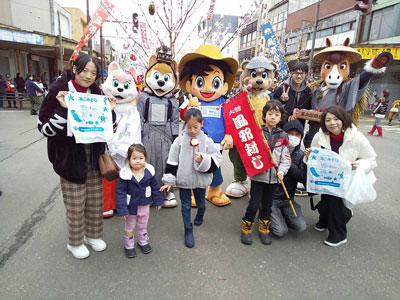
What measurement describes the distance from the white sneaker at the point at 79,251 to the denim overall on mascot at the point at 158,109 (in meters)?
1.36

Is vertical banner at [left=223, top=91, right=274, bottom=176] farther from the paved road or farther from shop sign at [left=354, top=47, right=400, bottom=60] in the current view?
shop sign at [left=354, top=47, right=400, bottom=60]

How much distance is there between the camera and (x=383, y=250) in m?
2.87

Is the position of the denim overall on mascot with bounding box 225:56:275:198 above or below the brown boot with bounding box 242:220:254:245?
above

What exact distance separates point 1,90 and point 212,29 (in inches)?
482

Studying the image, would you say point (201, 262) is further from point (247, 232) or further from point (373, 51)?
point (373, 51)

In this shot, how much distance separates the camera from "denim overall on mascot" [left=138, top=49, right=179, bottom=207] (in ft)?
11.5

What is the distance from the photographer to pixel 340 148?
112 inches

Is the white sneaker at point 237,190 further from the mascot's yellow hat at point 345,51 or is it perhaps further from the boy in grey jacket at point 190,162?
the mascot's yellow hat at point 345,51

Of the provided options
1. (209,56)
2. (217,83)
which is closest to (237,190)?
(217,83)

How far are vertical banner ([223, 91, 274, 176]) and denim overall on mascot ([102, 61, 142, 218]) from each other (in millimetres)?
1144

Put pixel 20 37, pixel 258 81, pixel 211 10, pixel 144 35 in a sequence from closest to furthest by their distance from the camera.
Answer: pixel 258 81 → pixel 211 10 → pixel 144 35 → pixel 20 37

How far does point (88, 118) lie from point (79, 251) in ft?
4.30

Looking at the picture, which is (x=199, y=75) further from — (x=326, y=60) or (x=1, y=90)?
(x=1, y=90)

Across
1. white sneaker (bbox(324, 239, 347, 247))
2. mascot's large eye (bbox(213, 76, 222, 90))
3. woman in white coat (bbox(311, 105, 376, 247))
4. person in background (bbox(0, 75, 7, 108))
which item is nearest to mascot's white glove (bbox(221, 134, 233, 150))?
mascot's large eye (bbox(213, 76, 222, 90))
